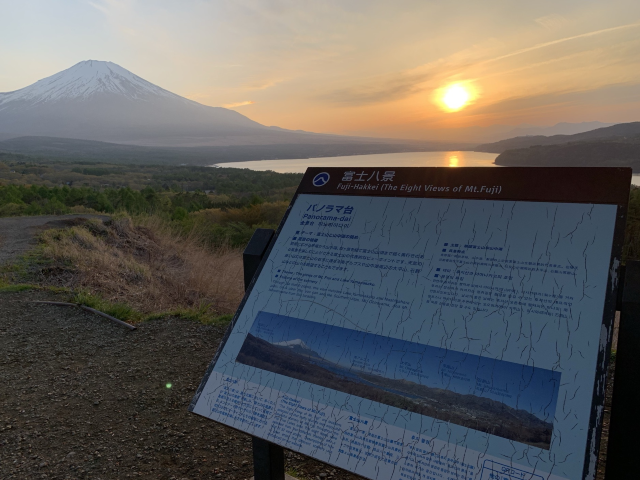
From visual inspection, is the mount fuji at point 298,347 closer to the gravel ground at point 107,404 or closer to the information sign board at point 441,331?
the information sign board at point 441,331

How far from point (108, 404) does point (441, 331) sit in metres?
2.44

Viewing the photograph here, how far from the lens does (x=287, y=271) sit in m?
1.52

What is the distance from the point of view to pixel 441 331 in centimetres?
Result: 116

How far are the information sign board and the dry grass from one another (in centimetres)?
309

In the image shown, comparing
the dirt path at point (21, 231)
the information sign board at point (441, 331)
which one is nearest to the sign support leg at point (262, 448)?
the information sign board at point (441, 331)

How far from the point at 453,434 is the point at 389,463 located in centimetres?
17

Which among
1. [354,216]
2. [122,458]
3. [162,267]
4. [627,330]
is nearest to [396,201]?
[354,216]

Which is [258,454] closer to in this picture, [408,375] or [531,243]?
[408,375]

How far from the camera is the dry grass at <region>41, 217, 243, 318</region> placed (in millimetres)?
5094

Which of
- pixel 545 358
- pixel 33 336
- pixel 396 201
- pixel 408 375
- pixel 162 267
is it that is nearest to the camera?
pixel 545 358

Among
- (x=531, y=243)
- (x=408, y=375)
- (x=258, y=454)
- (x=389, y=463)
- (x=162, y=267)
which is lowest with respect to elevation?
(x=162, y=267)

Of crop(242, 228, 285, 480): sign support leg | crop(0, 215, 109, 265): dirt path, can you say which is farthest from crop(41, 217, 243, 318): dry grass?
crop(242, 228, 285, 480): sign support leg

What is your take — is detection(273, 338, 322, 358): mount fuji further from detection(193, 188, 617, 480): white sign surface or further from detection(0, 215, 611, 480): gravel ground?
detection(0, 215, 611, 480): gravel ground

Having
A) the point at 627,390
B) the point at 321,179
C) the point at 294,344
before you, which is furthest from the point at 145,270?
the point at 627,390
